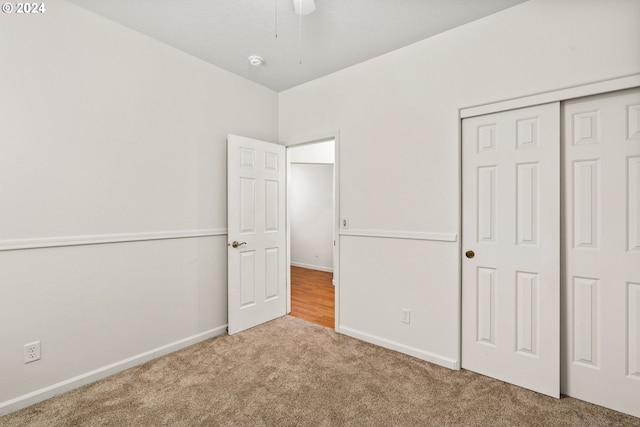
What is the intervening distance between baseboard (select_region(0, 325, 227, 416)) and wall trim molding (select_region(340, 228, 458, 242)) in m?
1.69

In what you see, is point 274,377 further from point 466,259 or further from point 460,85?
point 460,85

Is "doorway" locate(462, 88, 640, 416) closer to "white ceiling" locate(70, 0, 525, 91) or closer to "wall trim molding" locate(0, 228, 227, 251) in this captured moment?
"white ceiling" locate(70, 0, 525, 91)

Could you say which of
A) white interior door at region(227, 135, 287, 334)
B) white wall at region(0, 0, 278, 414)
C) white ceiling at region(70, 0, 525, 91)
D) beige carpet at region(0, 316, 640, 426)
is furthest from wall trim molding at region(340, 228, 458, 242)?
white ceiling at region(70, 0, 525, 91)

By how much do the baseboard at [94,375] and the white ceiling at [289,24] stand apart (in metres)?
2.62

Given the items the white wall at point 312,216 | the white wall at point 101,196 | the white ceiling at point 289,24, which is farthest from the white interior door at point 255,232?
the white wall at point 312,216

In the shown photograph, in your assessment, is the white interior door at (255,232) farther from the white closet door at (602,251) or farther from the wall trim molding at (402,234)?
the white closet door at (602,251)

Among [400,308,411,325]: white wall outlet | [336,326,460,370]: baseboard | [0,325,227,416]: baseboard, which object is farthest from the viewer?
[400,308,411,325]: white wall outlet

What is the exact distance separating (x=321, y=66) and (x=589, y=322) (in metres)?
2.96

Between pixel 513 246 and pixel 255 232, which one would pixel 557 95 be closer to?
pixel 513 246

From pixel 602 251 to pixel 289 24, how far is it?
267 cm

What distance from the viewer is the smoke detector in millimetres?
2787

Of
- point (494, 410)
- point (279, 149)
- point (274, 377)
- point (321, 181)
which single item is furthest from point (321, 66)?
point (321, 181)

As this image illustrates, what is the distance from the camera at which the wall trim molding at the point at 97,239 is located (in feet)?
6.15

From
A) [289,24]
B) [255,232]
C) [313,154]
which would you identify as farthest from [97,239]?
[313,154]
